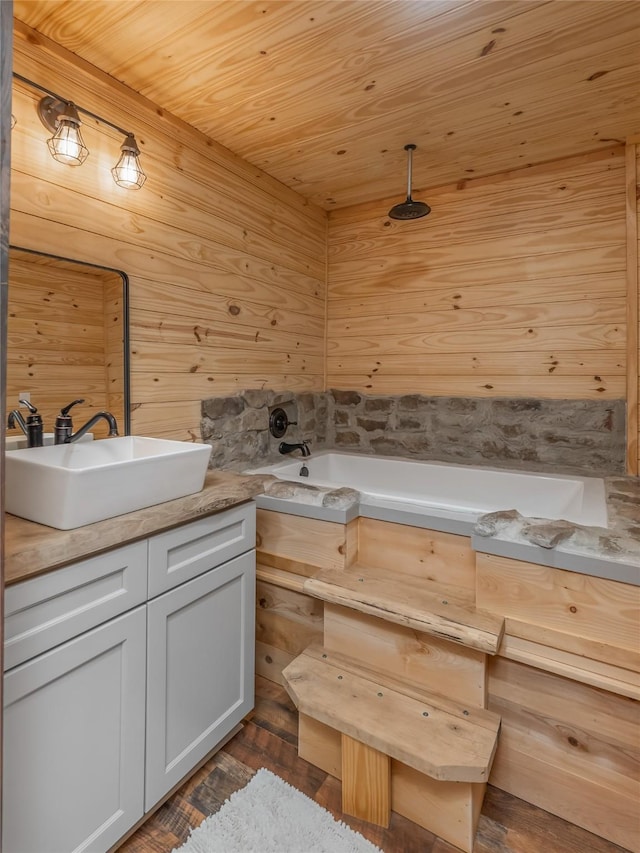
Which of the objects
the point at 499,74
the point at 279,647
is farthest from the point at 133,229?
the point at 279,647

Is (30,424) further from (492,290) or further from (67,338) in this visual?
(492,290)

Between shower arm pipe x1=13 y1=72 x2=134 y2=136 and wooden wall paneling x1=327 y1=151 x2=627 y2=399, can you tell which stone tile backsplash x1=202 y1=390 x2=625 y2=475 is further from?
shower arm pipe x1=13 y1=72 x2=134 y2=136

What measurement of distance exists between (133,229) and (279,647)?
1798 mm

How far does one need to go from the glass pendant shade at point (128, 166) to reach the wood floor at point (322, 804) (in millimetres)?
2099

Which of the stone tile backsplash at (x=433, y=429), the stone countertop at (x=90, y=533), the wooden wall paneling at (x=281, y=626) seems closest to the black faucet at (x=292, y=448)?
the stone tile backsplash at (x=433, y=429)

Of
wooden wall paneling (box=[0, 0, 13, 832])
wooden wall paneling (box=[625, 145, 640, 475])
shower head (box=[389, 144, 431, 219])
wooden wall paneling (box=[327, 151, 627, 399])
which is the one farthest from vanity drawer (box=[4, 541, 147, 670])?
wooden wall paneling (box=[625, 145, 640, 475])

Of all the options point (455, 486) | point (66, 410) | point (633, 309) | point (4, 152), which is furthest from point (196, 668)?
point (633, 309)

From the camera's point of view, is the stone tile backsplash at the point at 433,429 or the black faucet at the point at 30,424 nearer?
the black faucet at the point at 30,424

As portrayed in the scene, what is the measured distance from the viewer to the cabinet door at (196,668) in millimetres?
1243

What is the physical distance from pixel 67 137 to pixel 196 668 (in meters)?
1.76

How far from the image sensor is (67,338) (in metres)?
1.56

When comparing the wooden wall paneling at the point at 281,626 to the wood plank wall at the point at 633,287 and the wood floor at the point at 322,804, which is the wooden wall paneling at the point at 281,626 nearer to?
the wood floor at the point at 322,804

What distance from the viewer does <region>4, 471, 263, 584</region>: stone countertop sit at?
2.98ft

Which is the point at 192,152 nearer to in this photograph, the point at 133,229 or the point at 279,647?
the point at 133,229
